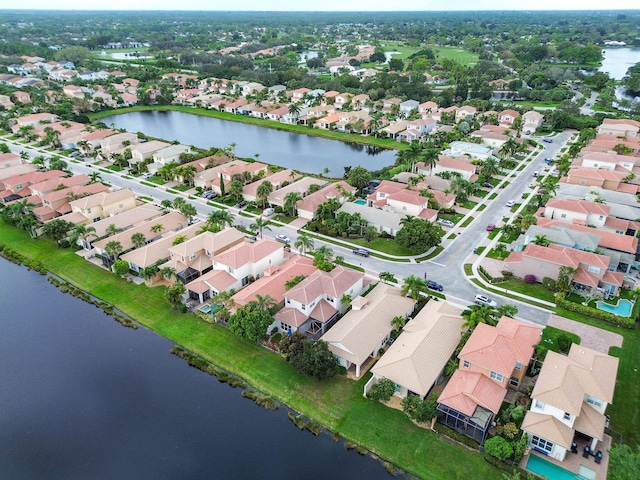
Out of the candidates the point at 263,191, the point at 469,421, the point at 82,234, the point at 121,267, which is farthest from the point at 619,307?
the point at 82,234

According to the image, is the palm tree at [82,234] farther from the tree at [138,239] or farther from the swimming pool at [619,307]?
the swimming pool at [619,307]

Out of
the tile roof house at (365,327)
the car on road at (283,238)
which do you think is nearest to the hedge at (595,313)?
the tile roof house at (365,327)

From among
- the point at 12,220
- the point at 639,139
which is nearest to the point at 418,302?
the point at 12,220

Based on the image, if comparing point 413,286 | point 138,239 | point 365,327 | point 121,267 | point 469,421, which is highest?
point 413,286

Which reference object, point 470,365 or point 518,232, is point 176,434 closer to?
point 470,365

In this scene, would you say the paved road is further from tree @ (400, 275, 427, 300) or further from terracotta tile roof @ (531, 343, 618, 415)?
terracotta tile roof @ (531, 343, 618, 415)

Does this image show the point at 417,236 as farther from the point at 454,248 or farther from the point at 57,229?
the point at 57,229
